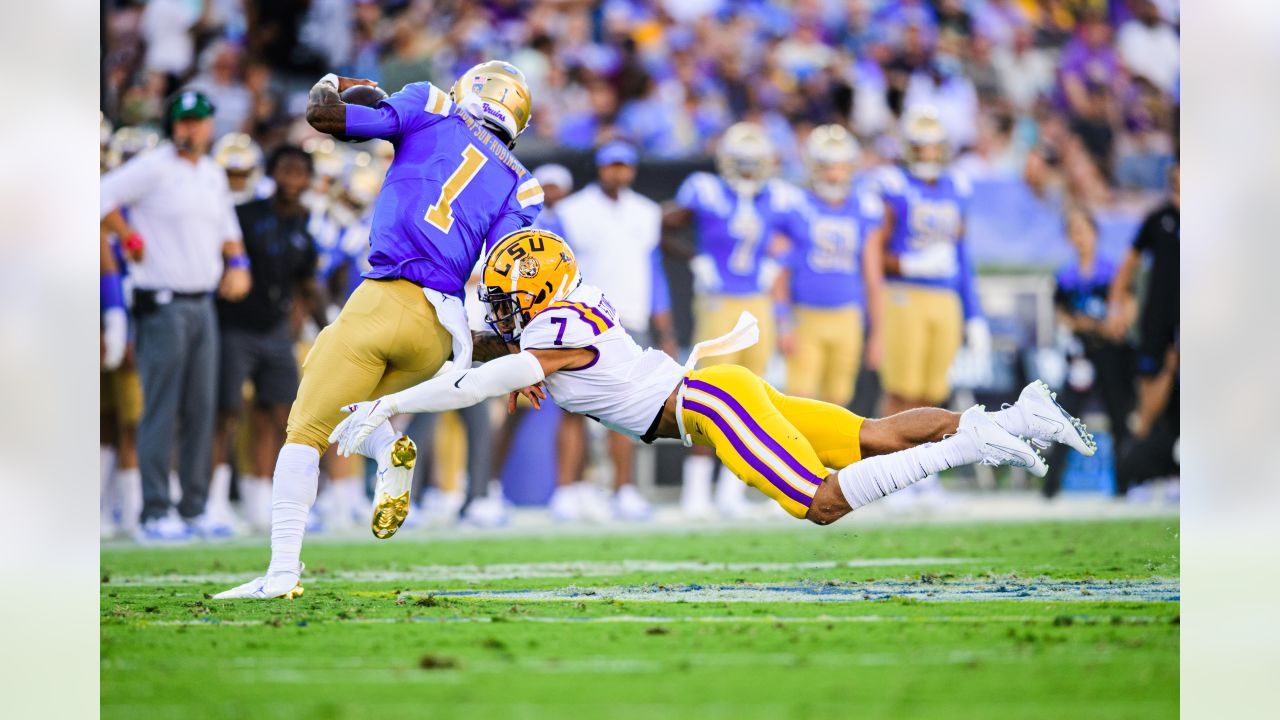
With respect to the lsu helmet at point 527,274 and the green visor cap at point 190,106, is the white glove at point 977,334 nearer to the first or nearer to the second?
the green visor cap at point 190,106

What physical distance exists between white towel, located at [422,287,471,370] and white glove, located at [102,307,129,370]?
347 cm

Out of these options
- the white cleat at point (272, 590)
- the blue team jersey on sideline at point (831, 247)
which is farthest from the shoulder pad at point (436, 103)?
the blue team jersey on sideline at point (831, 247)

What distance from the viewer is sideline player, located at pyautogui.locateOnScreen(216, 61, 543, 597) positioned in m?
4.94

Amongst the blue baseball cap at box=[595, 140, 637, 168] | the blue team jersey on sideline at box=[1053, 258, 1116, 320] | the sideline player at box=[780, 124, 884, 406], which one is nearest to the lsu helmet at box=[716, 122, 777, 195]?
the sideline player at box=[780, 124, 884, 406]

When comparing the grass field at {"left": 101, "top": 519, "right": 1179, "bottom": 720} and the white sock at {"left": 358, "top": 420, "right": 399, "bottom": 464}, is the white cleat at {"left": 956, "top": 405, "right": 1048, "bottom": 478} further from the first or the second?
the white sock at {"left": 358, "top": 420, "right": 399, "bottom": 464}

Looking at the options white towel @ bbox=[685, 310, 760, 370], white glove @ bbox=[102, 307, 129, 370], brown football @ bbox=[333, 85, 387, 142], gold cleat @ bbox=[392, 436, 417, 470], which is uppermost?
brown football @ bbox=[333, 85, 387, 142]

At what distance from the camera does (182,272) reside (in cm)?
798

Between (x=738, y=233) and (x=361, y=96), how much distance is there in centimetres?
451

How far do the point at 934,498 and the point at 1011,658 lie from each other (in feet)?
17.9

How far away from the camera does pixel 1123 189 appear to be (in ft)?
37.6

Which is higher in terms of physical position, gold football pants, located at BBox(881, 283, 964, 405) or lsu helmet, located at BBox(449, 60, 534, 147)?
lsu helmet, located at BBox(449, 60, 534, 147)
